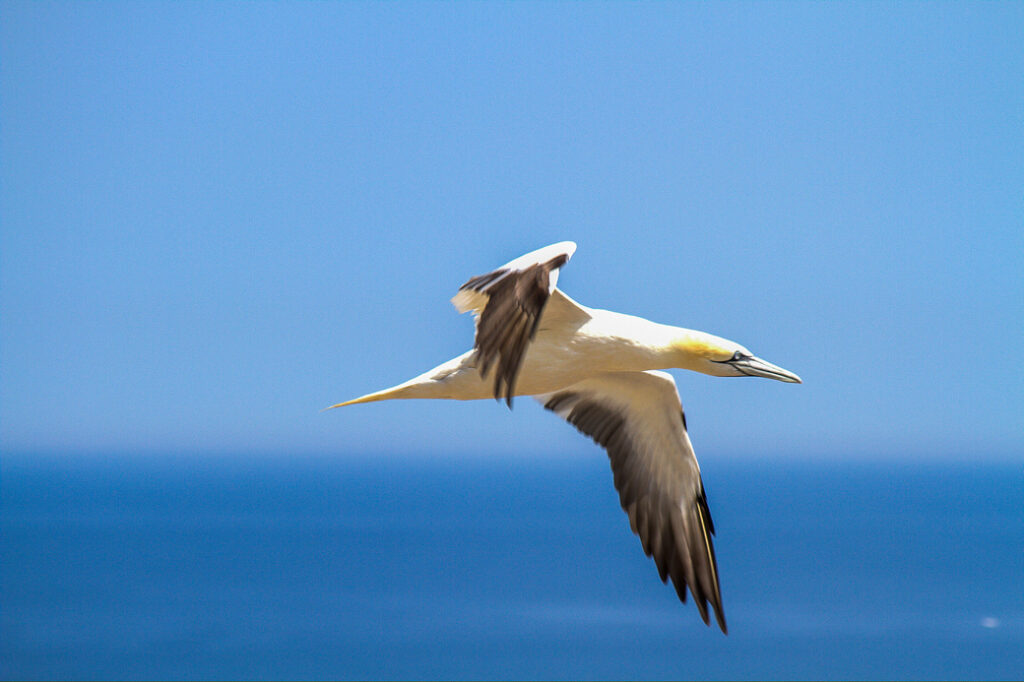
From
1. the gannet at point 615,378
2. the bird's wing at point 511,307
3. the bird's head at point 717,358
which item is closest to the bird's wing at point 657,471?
the gannet at point 615,378

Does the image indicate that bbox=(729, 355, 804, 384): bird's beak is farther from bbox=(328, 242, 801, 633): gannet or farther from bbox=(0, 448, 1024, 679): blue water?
bbox=(0, 448, 1024, 679): blue water

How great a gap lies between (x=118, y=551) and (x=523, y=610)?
53.4 meters

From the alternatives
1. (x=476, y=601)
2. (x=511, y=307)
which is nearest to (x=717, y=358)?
(x=511, y=307)

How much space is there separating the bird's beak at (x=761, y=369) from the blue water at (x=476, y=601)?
249 feet

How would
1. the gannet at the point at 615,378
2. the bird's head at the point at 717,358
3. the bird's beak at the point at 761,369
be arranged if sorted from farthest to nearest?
1. the bird's beak at the point at 761,369
2. the bird's head at the point at 717,358
3. the gannet at the point at 615,378

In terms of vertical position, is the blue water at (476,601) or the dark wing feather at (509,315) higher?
the blue water at (476,601)

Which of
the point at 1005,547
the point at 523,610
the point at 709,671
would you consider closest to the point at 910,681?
the point at 709,671

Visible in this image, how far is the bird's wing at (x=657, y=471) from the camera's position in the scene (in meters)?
8.67

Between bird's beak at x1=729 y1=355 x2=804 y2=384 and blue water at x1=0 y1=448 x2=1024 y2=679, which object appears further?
blue water at x1=0 y1=448 x2=1024 y2=679

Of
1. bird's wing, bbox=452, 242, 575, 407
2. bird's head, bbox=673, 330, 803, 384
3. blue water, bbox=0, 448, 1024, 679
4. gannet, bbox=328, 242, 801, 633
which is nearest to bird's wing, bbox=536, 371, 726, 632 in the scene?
gannet, bbox=328, 242, 801, 633

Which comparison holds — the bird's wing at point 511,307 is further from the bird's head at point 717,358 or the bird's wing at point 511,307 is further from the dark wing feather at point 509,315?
the bird's head at point 717,358

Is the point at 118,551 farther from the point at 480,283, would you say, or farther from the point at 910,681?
the point at 480,283

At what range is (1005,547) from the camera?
13462cm

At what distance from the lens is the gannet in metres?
5.79
